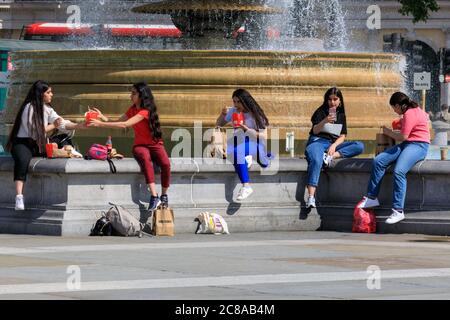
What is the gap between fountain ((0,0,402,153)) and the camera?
1767 centimetres

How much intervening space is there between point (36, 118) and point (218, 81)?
3681mm

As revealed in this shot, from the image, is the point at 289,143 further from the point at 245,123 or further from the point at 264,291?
the point at 264,291

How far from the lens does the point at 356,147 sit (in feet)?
51.0

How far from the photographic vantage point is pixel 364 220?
15062mm

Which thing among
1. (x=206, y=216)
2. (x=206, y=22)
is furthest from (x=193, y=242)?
(x=206, y=22)

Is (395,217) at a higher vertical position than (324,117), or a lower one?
lower

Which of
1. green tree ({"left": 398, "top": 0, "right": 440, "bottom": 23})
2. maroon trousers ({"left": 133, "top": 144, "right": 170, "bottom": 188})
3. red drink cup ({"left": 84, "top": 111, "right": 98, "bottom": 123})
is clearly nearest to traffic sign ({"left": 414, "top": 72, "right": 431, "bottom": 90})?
green tree ({"left": 398, "top": 0, "right": 440, "bottom": 23})

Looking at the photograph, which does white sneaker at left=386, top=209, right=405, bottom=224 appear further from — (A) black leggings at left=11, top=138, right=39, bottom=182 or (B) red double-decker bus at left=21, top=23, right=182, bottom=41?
(B) red double-decker bus at left=21, top=23, right=182, bottom=41

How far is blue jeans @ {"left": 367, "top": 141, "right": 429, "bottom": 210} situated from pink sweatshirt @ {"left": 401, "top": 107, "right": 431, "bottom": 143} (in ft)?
0.21

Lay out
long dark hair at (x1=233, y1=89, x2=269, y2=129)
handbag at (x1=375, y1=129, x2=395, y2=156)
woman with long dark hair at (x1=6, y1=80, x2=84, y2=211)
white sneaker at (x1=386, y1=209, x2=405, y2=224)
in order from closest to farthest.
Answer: woman with long dark hair at (x1=6, y1=80, x2=84, y2=211)
white sneaker at (x1=386, y1=209, x2=405, y2=224)
handbag at (x1=375, y1=129, x2=395, y2=156)
long dark hair at (x1=233, y1=89, x2=269, y2=129)

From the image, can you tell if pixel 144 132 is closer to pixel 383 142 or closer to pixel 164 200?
pixel 164 200

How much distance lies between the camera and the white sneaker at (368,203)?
14.9m

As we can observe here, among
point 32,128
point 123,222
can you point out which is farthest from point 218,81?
point 123,222

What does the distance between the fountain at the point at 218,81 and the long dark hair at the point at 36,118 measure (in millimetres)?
3137
